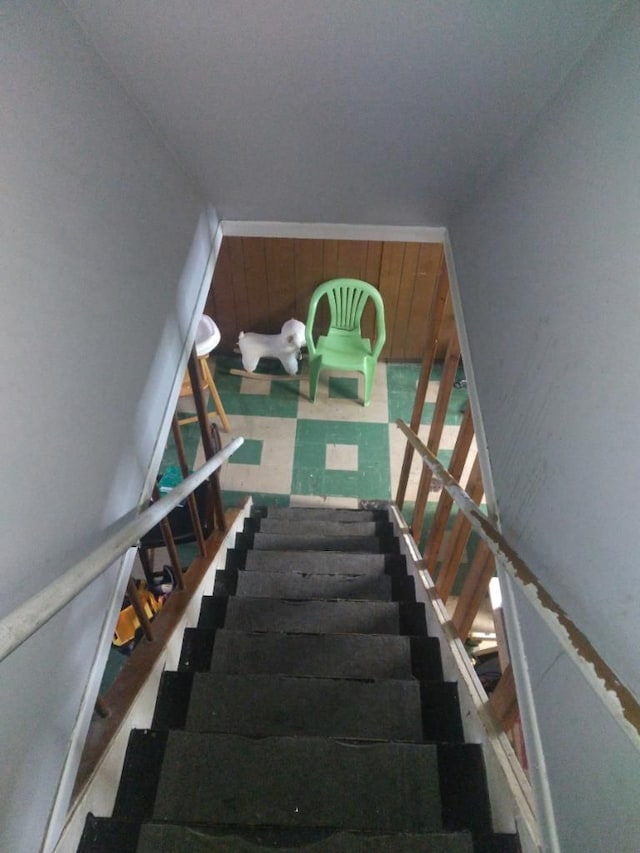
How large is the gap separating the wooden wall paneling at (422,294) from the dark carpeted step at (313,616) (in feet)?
7.89

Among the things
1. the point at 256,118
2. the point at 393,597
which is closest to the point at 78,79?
the point at 256,118

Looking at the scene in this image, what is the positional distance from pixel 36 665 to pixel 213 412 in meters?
3.37

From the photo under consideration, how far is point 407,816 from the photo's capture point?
1.24 meters

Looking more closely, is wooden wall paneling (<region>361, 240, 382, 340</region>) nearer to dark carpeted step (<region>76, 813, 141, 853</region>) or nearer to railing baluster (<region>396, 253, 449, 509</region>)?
railing baluster (<region>396, 253, 449, 509</region>)

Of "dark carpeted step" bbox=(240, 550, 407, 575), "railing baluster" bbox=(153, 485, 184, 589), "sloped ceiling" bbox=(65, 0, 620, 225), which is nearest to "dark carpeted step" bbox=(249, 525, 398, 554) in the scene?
"dark carpeted step" bbox=(240, 550, 407, 575)

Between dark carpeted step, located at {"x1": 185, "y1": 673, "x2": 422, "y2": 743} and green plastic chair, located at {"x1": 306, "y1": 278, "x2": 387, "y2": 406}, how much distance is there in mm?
2786

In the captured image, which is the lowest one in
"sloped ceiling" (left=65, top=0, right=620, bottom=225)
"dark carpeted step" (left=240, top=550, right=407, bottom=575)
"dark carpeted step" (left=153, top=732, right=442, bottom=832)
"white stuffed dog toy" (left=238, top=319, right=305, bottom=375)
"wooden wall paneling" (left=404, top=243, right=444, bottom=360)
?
"dark carpeted step" (left=153, top=732, right=442, bottom=832)

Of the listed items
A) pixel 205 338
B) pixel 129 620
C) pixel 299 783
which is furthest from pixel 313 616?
pixel 205 338

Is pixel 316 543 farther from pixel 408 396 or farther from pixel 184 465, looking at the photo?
pixel 408 396

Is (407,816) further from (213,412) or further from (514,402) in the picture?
(213,412)

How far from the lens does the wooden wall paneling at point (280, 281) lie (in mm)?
3816

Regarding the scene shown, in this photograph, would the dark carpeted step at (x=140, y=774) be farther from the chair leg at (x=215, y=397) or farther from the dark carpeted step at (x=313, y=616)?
the chair leg at (x=215, y=397)

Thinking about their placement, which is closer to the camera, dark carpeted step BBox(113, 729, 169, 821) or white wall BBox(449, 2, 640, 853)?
white wall BBox(449, 2, 640, 853)

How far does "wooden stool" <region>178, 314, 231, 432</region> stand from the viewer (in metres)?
3.31
